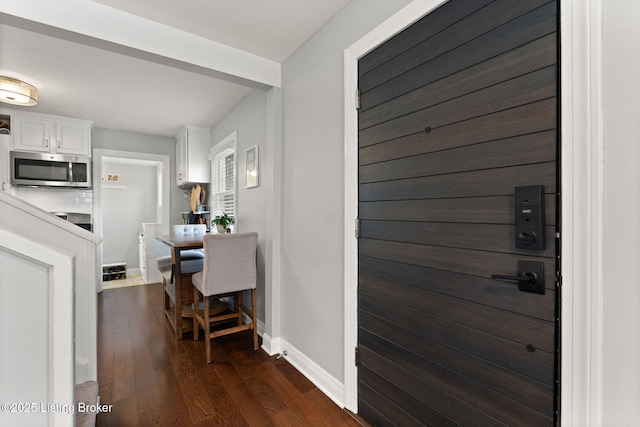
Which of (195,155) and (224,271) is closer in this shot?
(224,271)

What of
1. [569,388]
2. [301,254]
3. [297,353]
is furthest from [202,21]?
[569,388]

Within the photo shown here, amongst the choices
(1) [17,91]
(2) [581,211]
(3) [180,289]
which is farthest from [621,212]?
(1) [17,91]

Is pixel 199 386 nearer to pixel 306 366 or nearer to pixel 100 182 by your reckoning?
pixel 306 366

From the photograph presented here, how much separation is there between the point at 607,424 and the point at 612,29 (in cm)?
113

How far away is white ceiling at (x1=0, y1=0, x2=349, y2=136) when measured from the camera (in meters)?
1.80

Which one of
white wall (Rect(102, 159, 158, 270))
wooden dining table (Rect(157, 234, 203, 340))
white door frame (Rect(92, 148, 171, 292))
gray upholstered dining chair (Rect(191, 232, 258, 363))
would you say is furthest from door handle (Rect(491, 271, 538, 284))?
white wall (Rect(102, 159, 158, 270))

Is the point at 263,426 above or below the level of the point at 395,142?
below

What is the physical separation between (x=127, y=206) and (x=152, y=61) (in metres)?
4.73

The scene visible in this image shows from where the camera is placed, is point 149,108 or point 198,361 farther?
point 149,108

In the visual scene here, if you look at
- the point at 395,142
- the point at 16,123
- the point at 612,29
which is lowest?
the point at 395,142

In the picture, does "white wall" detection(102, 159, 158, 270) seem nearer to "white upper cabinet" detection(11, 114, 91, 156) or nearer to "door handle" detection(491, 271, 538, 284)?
"white upper cabinet" detection(11, 114, 91, 156)

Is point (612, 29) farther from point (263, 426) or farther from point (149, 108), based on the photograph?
point (149, 108)

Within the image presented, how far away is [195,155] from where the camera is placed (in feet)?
14.2

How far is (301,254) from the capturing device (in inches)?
A: 86.4
